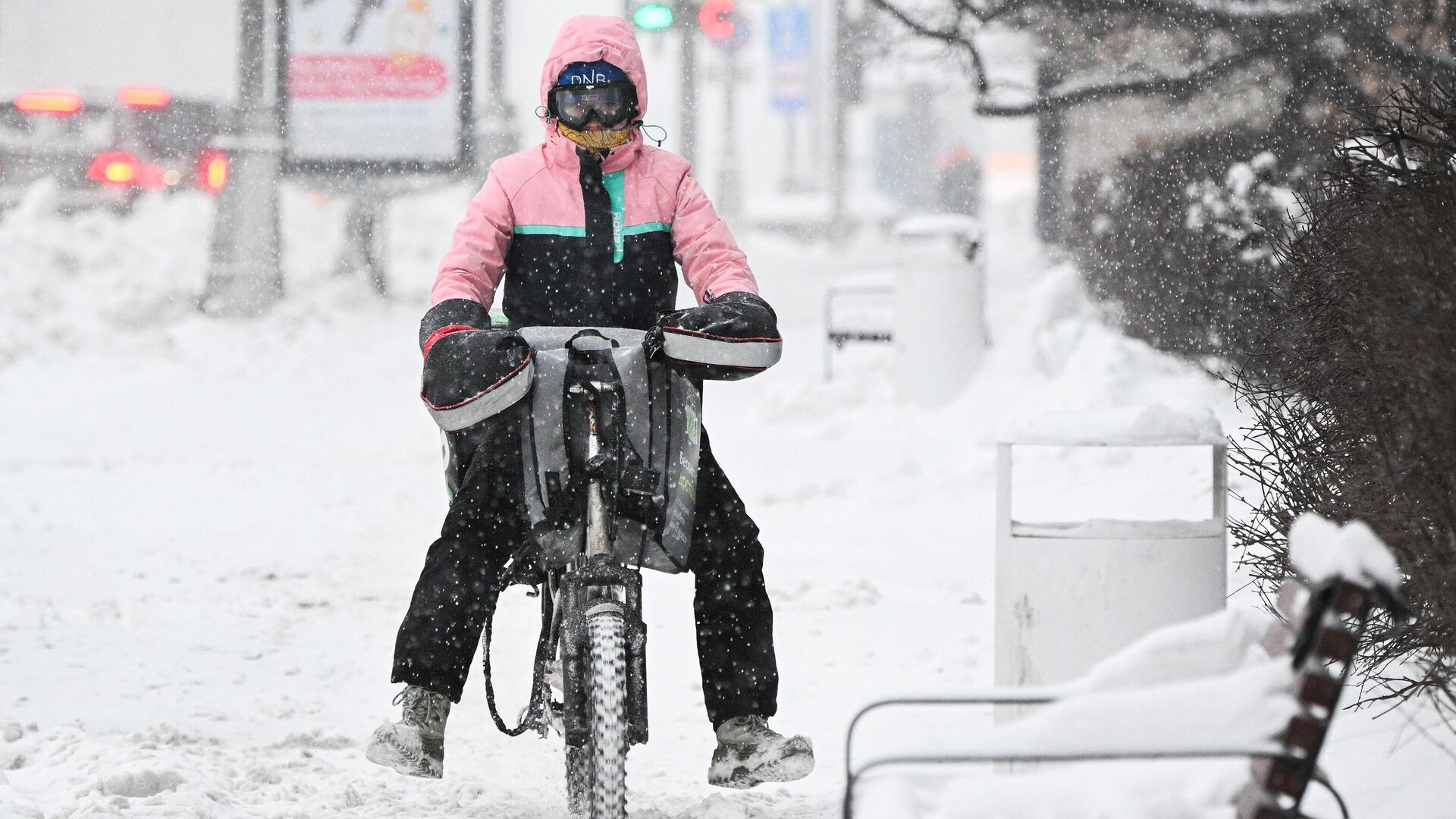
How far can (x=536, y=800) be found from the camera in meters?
4.24

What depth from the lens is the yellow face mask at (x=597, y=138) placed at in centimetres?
379

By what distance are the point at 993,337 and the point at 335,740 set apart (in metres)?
12.2

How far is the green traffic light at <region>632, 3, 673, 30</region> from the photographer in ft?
45.1

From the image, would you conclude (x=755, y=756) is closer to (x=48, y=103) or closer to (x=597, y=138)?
(x=597, y=138)

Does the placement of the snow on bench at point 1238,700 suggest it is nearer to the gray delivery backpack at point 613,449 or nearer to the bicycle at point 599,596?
the bicycle at point 599,596

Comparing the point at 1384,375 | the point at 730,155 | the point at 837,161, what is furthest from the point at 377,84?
the point at 837,161

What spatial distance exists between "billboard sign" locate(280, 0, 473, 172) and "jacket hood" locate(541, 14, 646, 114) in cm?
1483

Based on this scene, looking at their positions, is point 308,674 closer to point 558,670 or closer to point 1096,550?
point 558,670

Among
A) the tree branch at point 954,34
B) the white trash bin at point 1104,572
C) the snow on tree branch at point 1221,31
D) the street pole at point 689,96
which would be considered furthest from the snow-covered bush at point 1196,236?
the street pole at point 689,96

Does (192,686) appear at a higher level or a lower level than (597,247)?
lower

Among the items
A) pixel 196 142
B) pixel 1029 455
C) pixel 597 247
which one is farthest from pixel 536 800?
pixel 196 142

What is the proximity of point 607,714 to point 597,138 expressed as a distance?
1.37 meters

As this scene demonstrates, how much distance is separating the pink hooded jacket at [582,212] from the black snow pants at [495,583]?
1.26 feet

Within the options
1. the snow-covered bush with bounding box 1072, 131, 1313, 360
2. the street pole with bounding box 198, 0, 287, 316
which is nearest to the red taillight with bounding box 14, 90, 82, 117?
the street pole with bounding box 198, 0, 287, 316
